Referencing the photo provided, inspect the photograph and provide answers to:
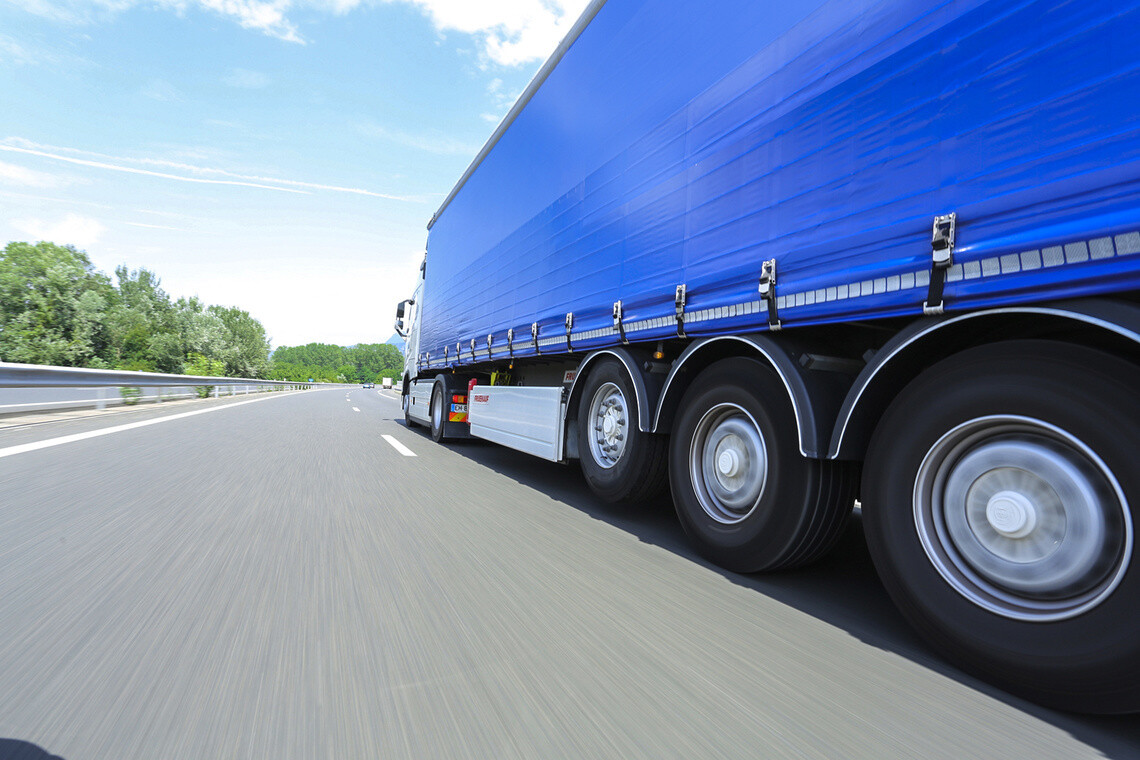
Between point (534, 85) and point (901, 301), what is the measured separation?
5.48 meters

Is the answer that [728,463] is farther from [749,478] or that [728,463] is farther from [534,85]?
[534,85]

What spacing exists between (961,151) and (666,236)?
2.11 meters

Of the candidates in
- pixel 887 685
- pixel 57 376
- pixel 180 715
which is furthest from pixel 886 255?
pixel 57 376

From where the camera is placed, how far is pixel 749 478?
349 centimetres

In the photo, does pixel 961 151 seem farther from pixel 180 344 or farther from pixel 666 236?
pixel 180 344

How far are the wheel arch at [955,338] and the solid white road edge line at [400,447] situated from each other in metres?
6.44

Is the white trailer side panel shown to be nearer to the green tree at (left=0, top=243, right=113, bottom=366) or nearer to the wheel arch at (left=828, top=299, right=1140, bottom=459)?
the wheel arch at (left=828, top=299, right=1140, bottom=459)

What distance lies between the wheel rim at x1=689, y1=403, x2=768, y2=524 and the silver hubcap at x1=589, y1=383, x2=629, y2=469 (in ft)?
3.23

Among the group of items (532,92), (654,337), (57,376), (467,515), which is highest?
(532,92)

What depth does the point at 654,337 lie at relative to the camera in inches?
175

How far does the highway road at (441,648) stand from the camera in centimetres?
175

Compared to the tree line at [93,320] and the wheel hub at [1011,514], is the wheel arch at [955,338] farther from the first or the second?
the tree line at [93,320]

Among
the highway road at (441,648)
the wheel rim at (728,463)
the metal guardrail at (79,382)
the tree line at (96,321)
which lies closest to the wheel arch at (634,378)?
the wheel rim at (728,463)

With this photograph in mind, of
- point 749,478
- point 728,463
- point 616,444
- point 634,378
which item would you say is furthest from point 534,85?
point 749,478
